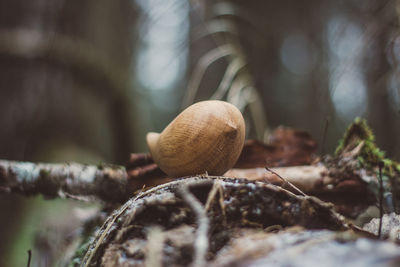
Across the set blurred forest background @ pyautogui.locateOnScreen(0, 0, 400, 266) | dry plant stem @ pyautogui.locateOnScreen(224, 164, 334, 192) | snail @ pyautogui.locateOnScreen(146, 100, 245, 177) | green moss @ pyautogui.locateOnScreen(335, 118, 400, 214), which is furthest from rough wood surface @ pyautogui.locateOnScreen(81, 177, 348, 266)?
blurred forest background @ pyautogui.locateOnScreen(0, 0, 400, 266)

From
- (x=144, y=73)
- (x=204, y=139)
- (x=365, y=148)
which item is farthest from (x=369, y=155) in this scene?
(x=144, y=73)

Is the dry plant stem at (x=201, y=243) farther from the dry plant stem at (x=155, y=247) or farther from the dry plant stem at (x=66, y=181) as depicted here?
the dry plant stem at (x=66, y=181)

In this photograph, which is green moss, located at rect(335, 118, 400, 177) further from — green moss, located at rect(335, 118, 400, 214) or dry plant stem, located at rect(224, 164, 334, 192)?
dry plant stem, located at rect(224, 164, 334, 192)

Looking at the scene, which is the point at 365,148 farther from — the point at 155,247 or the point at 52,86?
the point at 52,86

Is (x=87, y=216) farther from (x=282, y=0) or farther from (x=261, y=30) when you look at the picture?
(x=282, y=0)

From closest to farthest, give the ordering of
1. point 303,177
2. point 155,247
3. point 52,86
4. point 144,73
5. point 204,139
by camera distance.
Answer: point 155,247 → point 204,139 → point 303,177 → point 52,86 → point 144,73

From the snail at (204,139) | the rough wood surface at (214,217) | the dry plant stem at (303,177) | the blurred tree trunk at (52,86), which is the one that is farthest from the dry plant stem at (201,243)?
the blurred tree trunk at (52,86)
